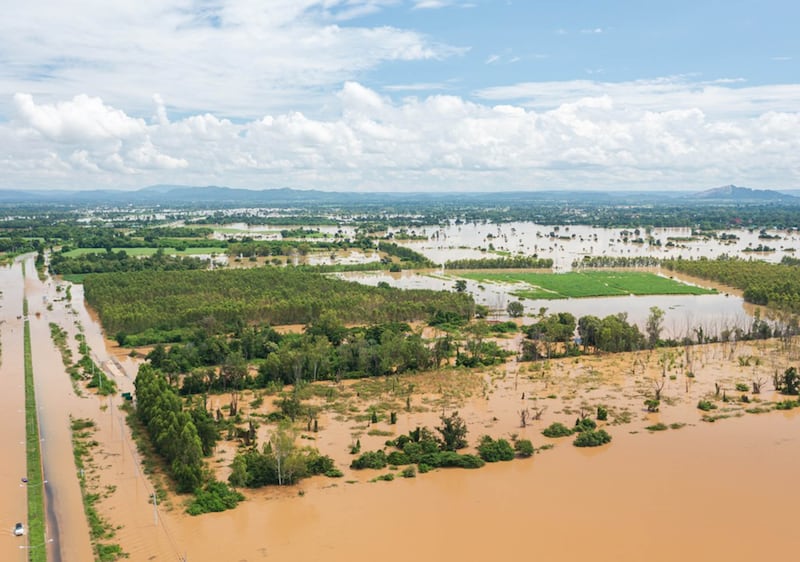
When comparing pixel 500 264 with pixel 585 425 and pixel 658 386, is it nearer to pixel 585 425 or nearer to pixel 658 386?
pixel 658 386

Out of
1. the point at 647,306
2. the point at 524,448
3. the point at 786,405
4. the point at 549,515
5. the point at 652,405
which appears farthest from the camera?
the point at 647,306

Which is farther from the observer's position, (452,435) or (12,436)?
(12,436)

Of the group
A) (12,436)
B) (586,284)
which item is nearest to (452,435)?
(12,436)

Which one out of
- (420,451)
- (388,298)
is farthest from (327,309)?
(420,451)

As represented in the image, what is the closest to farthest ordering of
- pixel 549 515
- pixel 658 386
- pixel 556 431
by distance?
1. pixel 549 515
2. pixel 556 431
3. pixel 658 386

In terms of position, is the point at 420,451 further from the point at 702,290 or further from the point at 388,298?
the point at 702,290

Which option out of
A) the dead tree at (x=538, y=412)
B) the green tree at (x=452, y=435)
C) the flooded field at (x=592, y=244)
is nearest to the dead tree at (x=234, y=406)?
the green tree at (x=452, y=435)
